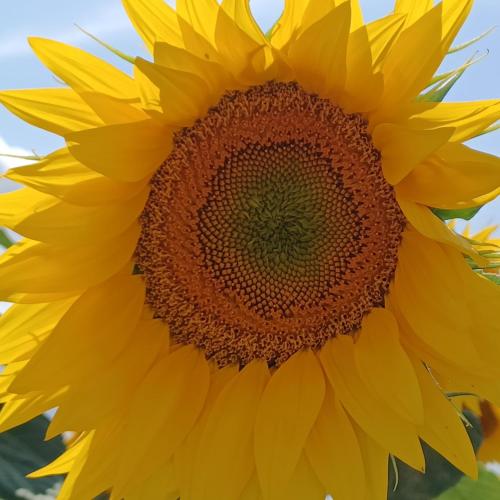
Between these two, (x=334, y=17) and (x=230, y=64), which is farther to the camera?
(x=230, y=64)

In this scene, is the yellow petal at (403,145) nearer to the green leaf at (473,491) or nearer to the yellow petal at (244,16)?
the yellow petal at (244,16)

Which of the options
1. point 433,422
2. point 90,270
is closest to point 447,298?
point 433,422

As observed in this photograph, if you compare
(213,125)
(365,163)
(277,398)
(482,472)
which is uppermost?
(213,125)

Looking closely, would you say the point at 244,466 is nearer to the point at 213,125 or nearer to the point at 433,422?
the point at 433,422

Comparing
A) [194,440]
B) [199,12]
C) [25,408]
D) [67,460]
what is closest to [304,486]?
[194,440]

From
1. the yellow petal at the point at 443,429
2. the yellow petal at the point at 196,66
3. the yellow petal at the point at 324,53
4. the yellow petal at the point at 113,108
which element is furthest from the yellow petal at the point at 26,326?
the yellow petal at the point at 443,429

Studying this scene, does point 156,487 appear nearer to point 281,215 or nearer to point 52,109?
point 281,215
